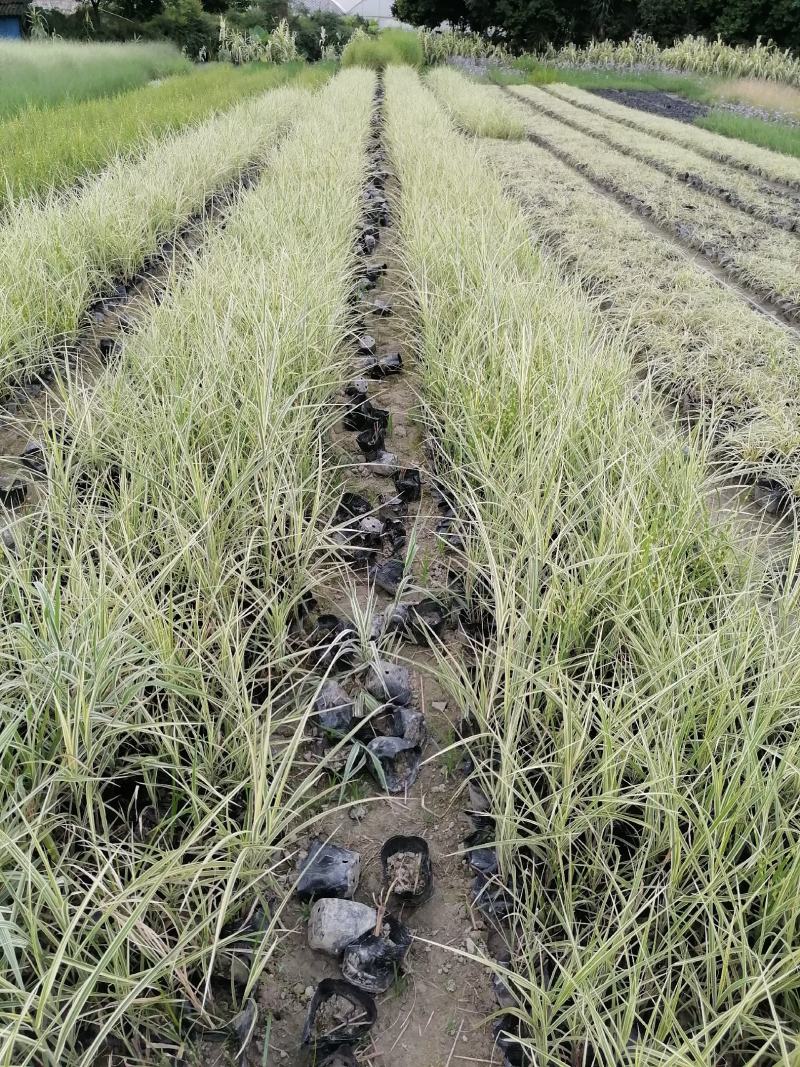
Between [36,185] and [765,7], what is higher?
[765,7]

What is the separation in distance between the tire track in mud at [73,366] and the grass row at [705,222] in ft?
10.00

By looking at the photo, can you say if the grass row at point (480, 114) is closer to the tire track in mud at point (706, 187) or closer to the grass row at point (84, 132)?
the tire track in mud at point (706, 187)

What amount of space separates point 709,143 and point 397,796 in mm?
8931

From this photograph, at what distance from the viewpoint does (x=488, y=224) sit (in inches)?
150

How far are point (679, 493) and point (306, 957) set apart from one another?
1.35 metres

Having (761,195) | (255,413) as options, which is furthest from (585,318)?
(761,195)

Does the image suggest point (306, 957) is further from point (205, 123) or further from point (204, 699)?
point (205, 123)

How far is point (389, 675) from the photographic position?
61.3 inches

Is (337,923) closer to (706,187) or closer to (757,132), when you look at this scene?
(706,187)

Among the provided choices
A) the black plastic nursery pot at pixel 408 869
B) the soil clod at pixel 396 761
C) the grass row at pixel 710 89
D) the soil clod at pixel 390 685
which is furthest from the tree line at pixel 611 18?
the black plastic nursery pot at pixel 408 869

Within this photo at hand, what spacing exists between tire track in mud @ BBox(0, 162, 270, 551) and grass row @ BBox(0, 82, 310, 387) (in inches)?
2.5

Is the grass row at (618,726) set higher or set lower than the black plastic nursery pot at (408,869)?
higher

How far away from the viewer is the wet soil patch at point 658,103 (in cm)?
1109

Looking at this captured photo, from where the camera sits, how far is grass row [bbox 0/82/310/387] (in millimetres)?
2789
